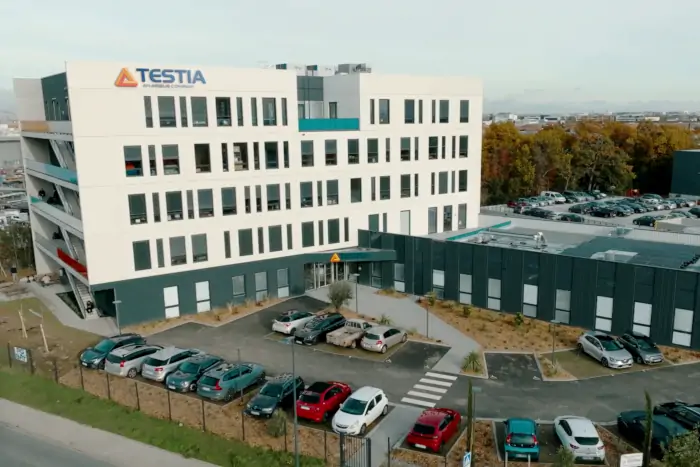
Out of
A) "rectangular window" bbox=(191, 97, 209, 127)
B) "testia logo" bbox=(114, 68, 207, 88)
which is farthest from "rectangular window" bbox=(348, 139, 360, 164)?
"testia logo" bbox=(114, 68, 207, 88)

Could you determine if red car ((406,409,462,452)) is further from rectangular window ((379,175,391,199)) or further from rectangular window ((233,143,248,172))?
rectangular window ((379,175,391,199))

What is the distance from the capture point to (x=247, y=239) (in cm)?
4044

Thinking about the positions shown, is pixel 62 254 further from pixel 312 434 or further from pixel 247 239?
pixel 312 434

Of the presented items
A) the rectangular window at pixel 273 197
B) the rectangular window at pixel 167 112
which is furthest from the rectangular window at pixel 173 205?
the rectangular window at pixel 273 197

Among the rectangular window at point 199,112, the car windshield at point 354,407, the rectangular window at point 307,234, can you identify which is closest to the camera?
the car windshield at point 354,407

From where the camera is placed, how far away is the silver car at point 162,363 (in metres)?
27.8

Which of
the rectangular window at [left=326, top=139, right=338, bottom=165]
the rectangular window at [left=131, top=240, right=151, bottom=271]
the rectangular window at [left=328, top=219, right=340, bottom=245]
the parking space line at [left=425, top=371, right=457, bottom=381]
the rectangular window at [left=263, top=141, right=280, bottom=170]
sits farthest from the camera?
the rectangular window at [left=328, top=219, right=340, bottom=245]

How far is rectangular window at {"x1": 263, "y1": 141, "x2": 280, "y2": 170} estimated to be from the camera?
40.4 metres

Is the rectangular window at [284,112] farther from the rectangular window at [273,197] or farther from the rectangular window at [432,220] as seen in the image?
the rectangular window at [432,220]

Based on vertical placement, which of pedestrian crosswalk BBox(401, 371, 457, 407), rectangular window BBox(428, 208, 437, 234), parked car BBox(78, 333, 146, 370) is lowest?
pedestrian crosswalk BBox(401, 371, 457, 407)

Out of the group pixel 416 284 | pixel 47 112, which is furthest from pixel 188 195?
pixel 416 284

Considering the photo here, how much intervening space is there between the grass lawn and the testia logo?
1735 cm

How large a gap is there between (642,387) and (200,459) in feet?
65.1

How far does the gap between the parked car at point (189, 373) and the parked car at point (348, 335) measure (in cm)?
658
